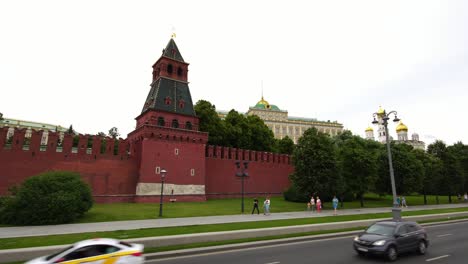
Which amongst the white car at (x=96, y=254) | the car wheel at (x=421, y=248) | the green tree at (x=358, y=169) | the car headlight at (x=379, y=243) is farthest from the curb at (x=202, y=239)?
the green tree at (x=358, y=169)

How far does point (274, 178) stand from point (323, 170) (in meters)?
15.7

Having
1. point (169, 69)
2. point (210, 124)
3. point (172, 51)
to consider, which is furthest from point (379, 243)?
point (172, 51)

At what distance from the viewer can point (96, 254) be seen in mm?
7363

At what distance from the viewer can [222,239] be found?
41.6 feet

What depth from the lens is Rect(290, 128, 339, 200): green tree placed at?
28828mm

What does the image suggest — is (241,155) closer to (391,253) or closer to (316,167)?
(316,167)

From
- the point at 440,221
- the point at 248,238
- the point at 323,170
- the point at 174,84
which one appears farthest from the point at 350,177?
the point at 174,84

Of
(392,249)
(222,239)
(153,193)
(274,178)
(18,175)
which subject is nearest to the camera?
(392,249)

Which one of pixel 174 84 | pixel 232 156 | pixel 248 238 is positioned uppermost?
pixel 174 84

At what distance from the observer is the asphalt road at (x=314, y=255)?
9.52 metres

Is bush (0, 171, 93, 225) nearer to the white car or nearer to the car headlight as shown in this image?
the white car

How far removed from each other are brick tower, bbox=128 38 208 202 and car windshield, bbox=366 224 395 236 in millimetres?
26588

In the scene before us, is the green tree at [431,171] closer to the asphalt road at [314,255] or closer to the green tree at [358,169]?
the green tree at [358,169]

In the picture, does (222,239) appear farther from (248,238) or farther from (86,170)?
(86,170)
